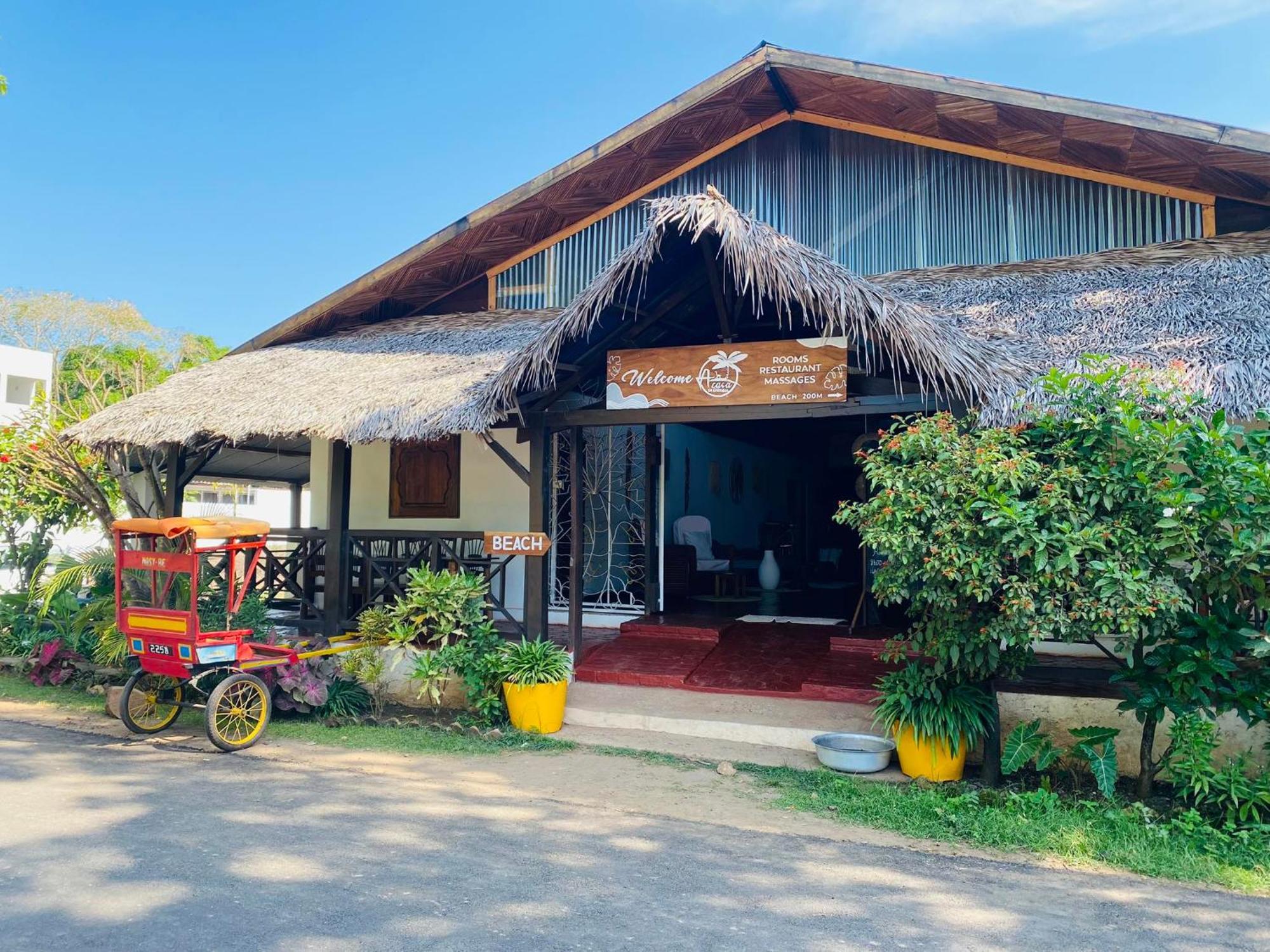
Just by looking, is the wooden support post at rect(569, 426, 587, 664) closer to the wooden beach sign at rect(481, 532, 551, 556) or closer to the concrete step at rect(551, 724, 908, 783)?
the wooden beach sign at rect(481, 532, 551, 556)

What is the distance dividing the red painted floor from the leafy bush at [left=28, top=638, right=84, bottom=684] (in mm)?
4770

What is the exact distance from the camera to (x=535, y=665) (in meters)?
6.54

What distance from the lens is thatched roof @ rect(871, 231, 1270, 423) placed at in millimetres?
5805

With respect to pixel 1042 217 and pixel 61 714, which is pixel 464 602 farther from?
pixel 1042 217

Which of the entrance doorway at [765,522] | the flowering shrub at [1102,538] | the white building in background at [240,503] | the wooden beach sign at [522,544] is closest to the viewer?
the flowering shrub at [1102,538]

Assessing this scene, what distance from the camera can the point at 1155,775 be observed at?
16.8ft

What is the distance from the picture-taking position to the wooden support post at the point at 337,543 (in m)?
8.05

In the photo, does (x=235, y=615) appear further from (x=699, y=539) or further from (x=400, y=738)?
(x=699, y=539)

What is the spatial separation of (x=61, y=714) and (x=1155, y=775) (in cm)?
773

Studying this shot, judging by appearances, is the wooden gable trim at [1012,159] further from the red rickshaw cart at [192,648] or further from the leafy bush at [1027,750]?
the red rickshaw cart at [192,648]

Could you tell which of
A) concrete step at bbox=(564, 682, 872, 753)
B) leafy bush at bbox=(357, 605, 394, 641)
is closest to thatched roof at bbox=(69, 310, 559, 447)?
leafy bush at bbox=(357, 605, 394, 641)

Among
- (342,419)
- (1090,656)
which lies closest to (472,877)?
(342,419)

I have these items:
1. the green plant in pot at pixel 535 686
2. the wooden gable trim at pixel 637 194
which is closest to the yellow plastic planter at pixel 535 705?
the green plant in pot at pixel 535 686

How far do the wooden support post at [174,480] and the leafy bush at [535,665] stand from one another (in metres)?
4.20
